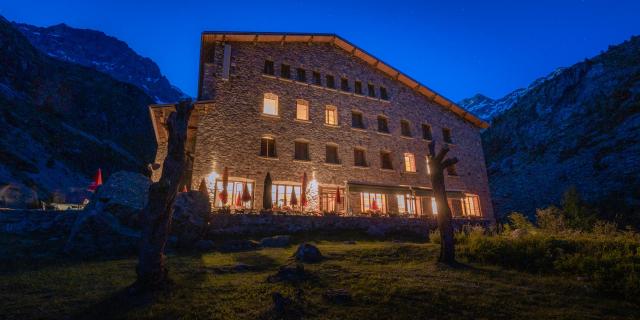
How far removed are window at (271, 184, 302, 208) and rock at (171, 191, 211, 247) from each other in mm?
6358

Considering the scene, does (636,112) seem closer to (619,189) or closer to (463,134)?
(619,189)

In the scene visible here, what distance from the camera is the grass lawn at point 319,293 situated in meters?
4.38

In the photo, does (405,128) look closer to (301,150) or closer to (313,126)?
(313,126)

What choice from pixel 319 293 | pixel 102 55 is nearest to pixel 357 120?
pixel 319 293

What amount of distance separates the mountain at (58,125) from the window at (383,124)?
73.8 ft

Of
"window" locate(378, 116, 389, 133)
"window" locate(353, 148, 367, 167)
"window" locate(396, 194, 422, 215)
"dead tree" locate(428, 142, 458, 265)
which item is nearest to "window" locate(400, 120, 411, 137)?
"window" locate(378, 116, 389, 133)

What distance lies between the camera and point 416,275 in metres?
6.59

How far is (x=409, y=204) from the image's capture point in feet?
70.0

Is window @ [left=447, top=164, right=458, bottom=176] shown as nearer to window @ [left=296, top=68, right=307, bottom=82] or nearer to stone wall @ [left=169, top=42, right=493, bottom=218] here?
stone wall @ [left=169, top=42, right=493, bottom=218]

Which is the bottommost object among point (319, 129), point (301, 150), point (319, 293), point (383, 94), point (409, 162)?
point (319, 293)

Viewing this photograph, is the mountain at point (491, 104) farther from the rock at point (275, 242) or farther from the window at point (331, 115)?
the rock at point (275, 242)

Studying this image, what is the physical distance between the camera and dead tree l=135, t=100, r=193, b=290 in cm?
524

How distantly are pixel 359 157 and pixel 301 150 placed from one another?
14.7 feet

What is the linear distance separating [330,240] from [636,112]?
3925 centimetres
